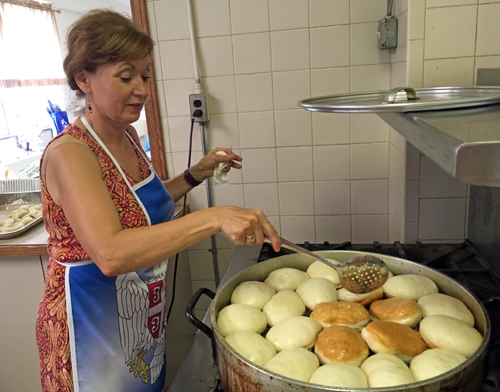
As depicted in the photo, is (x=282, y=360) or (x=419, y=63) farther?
(x=419, y=63)

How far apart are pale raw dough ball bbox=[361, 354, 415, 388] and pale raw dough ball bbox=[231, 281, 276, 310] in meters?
0.30

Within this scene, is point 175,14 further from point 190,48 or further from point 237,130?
point 237,130

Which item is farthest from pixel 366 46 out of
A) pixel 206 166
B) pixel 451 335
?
pixel 451 335

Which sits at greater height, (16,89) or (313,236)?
(16,89)

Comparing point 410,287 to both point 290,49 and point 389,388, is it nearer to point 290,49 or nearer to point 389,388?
point 389,388

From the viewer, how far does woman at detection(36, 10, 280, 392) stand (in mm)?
845

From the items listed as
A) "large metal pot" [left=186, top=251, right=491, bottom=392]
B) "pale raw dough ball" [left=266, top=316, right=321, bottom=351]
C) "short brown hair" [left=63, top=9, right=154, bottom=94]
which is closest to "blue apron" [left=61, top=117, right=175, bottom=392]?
"short brown hair" [left=63, top=9, right=154, bottom=94]

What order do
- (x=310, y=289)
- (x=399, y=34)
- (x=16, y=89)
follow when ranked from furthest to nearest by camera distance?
(x=16, y=89)
(x=399, y=34)
(x=310, y=289)

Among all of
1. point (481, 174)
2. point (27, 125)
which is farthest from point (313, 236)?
point (27, 125)

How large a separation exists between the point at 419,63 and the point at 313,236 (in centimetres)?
87

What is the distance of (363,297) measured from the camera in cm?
97

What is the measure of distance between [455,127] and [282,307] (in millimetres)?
588

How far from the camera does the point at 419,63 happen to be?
3.97 ft

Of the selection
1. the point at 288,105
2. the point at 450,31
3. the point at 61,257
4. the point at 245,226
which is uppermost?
the point at 450,31
